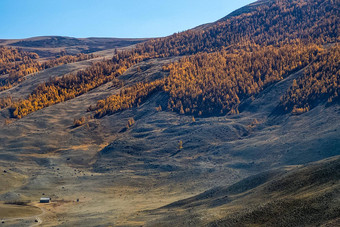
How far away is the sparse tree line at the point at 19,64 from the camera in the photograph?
149 m

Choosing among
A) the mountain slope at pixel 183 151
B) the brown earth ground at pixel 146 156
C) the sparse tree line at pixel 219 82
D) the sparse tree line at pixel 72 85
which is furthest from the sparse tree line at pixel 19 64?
the brown earth ground at pixel 146 156

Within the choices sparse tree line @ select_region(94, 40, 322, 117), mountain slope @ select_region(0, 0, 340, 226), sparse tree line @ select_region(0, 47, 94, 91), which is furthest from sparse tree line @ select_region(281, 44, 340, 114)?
sparse tree line @ select_region(0, 47, 94, 91)

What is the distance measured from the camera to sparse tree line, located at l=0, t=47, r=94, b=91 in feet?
489

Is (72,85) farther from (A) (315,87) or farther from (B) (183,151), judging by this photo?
(A) (315,87)

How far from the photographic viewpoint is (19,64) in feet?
582

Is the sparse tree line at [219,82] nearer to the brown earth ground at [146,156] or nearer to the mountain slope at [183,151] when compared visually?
the mountain slope at [183,151]

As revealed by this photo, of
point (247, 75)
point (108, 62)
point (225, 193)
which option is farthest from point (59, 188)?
point (108, 62)

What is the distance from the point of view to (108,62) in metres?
147

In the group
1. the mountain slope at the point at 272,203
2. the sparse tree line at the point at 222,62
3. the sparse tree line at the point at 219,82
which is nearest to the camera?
the mountain slope at the point at 272,203

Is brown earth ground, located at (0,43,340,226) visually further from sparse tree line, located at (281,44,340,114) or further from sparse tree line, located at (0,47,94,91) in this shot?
sparse tree line, located at (0,47,94,91)

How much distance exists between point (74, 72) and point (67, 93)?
68.1ft

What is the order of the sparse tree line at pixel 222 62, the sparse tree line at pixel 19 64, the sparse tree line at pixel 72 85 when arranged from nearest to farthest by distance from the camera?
the sparse tree line at pixel 222 62 < the sparse tree line at pixel 72 85 < the sparse tree line at pixel 19 64

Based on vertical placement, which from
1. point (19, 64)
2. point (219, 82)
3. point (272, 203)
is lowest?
point (272, 203)

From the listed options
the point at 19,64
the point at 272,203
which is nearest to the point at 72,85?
the point at 19,64
